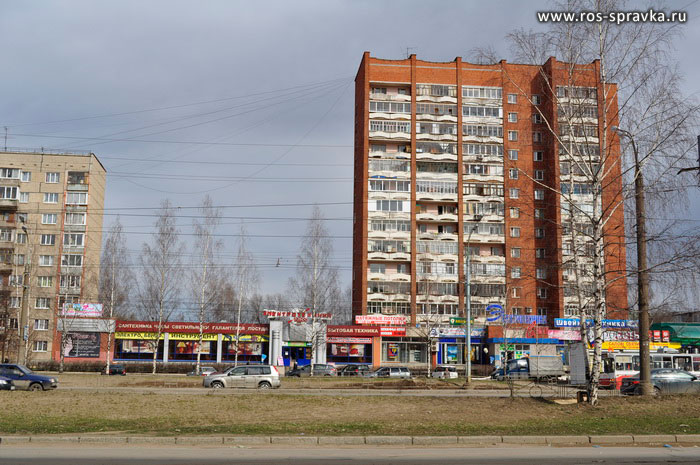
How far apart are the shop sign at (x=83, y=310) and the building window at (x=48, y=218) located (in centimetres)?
1646

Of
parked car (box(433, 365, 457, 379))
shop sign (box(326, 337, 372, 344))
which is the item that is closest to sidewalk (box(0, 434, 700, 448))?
parked car (box(433, 365, 457, 379))

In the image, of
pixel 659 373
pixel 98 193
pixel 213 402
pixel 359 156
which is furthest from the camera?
pixel 98 193

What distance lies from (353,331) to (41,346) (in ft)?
113

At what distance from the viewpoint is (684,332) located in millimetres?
56438

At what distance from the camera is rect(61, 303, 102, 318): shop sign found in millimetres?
61406

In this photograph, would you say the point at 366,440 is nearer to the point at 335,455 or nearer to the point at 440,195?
the point at 335,455

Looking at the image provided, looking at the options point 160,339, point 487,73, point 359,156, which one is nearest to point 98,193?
point 160,339

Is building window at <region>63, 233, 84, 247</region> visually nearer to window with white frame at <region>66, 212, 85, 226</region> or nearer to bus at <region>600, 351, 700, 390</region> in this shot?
window with white frame at <region>66, 212, 85, 226</region>

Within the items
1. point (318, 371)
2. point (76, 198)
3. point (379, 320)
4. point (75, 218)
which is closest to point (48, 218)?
point (75, 218)

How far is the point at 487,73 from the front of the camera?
232 feet

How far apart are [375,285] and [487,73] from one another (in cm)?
2738

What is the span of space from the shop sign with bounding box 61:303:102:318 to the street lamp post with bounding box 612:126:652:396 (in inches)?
2093

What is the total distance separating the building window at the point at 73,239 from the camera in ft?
240

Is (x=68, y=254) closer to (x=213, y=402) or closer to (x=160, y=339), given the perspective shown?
(x=160, y=339)
